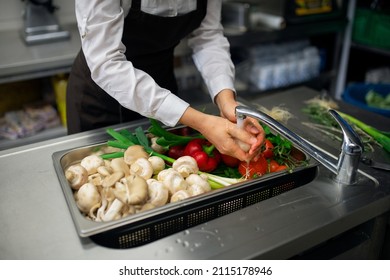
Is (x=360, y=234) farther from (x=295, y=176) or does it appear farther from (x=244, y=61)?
(x=244, y=61)

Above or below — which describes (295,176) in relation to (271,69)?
above

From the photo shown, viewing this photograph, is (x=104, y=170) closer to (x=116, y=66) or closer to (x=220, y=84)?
(x=116, y=66)

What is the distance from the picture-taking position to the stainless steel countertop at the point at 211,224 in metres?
0.84

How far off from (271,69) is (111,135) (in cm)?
176

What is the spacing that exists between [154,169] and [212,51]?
0.61 meters

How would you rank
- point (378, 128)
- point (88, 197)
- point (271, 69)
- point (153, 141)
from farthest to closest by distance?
point (271, 69) → point (378, 128) → point (153, 141) → point (88, 197)

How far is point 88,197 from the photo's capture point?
37.4 inches

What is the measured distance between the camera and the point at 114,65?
1.11m

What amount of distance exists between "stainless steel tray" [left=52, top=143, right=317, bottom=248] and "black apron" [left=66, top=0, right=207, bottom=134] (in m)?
0.39

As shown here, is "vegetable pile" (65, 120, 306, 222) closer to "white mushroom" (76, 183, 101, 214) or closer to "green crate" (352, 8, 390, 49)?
"white mushroom" (76, 183, 101, 214)

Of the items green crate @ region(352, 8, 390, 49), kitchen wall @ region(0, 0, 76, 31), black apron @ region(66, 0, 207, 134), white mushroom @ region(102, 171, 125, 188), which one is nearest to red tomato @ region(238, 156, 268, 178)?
white mushroom @ region(102, 171, 125, 188)

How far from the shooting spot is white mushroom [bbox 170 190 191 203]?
3.20 ft

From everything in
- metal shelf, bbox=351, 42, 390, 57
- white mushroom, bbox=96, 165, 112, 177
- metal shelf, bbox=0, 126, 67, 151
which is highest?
white mushroom, bbox=96, 165, 112, 177
